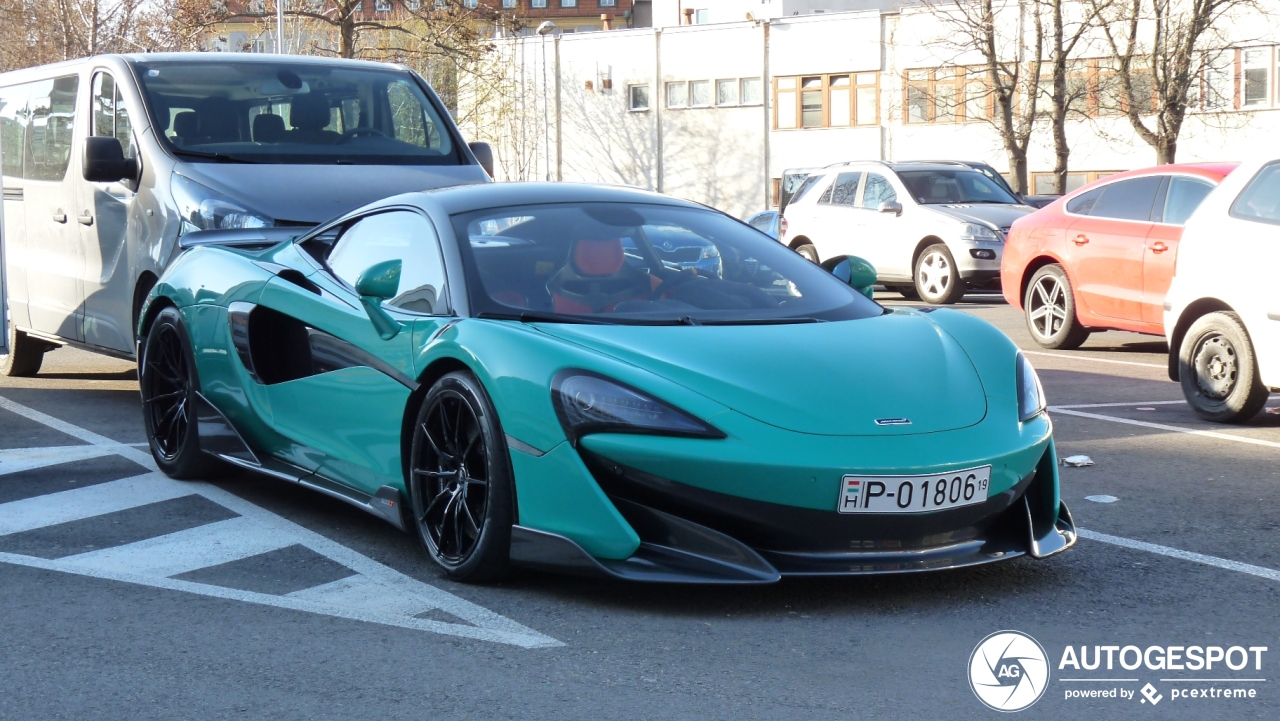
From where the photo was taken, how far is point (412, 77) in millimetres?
10195

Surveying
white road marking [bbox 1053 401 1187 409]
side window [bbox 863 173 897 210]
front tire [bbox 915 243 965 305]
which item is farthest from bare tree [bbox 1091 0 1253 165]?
white road marking [bbox 1053 401 1187 409]

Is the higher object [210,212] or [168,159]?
[168,159]

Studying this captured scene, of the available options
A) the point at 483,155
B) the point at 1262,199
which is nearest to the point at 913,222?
the point at 483,155

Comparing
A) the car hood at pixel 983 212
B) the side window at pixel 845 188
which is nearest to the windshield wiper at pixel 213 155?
the car hood at pixel 983 212

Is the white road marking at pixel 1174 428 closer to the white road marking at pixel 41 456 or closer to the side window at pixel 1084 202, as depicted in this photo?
the side window at pixel 1084 202

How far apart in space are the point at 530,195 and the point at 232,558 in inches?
63.8

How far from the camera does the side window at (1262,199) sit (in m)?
7.91

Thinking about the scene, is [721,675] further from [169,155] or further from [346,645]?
[169,155]

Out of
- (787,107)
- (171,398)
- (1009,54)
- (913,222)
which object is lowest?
(171,398)

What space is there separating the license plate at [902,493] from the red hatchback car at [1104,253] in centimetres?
674

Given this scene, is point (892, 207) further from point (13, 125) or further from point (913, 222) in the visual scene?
point (13, 125)

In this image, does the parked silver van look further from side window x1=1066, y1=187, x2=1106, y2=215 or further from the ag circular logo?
the ag circular logo

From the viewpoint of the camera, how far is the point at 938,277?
17750mm

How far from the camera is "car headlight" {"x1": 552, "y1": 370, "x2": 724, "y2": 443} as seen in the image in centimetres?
435
